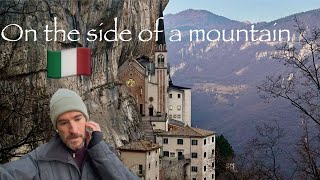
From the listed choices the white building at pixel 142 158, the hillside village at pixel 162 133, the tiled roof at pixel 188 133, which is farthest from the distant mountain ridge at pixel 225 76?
the white building at pixel 142 158

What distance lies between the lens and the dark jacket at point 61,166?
2.07 metres

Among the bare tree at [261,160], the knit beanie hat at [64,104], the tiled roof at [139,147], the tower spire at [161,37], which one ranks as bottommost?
the tiled roof at [139,147]

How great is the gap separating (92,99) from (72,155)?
41.3 m

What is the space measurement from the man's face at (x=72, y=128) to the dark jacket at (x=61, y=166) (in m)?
0.03

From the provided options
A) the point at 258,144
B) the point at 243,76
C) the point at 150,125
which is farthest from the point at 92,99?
the point at 243,76

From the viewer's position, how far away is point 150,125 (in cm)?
5434

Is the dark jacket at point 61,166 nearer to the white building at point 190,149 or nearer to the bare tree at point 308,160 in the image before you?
the bare tree at point 308,160

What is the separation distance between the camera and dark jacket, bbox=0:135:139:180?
2.07m

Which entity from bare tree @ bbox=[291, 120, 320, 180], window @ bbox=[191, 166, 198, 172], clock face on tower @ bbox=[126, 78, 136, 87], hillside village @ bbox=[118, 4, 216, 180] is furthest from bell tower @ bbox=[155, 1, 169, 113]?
bare tree @ bbox=[291, 120, 320, 180]

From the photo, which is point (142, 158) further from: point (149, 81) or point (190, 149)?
point (149, 81)

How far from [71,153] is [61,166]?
0.07 metres

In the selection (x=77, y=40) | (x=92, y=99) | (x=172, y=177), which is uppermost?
(x=77, y=40)

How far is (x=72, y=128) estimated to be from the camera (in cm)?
221

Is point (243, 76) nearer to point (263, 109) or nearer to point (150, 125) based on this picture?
point (263, 109)
